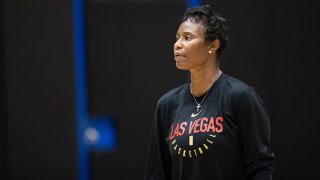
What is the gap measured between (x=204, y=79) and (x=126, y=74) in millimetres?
1732

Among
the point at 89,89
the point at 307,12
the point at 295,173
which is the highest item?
the point at 307,12

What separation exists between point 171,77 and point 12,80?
1.26 metres

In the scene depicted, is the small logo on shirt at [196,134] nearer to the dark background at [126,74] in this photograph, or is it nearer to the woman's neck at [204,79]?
the woman's neck at [204,79]

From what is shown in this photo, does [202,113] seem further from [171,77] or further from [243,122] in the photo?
[171,77]

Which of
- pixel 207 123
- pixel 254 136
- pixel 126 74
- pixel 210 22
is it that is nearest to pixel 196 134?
pixel 207 123

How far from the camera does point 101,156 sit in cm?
Result: 363

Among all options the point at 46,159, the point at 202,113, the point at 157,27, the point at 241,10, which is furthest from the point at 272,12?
the point at 46,159

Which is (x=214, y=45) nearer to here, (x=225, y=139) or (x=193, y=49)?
(x=193, y=49)

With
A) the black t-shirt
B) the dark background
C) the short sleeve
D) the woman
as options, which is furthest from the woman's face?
the dark background

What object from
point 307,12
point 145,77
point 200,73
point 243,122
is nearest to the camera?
point 243,122

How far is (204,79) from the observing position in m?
1.91

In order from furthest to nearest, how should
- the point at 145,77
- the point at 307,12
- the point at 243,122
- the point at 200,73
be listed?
the point at 145,77 → the point at 307,12 → the point at 200,73 → the point at 243,122

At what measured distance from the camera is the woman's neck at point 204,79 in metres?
1.91

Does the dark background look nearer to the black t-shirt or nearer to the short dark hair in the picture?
the short dark hair
